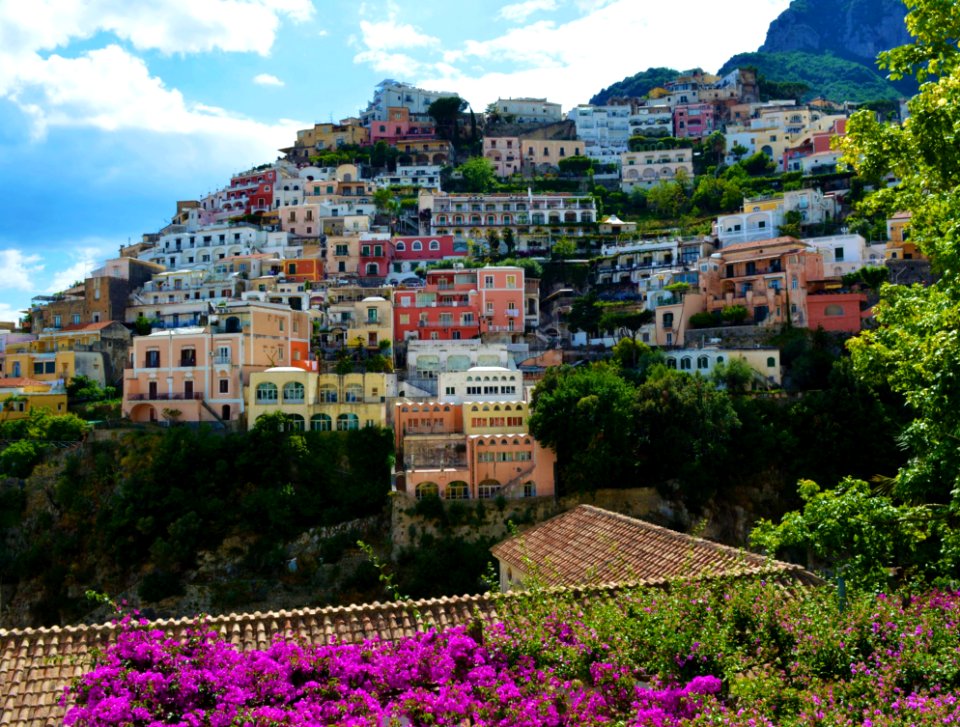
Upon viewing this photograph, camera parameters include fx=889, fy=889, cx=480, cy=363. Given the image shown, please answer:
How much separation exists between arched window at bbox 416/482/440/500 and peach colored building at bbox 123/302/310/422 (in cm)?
905

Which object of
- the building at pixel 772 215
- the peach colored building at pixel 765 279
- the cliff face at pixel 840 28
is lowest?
the peach colored building at pixel 765 279

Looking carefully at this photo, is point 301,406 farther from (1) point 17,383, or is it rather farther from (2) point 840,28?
(2) point 840,28

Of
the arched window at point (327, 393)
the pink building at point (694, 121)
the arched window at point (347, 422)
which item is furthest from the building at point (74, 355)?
the pink building at point (694, 121)

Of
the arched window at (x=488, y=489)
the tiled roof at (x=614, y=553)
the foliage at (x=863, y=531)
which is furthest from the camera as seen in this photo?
the arched window at (x=488, y=489)

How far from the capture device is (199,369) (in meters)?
37.8

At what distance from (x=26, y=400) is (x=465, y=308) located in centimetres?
2133

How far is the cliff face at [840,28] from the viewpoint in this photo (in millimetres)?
135375

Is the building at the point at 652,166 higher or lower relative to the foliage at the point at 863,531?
higher

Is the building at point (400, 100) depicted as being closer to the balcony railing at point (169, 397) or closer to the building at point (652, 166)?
the building at point (652, 166)

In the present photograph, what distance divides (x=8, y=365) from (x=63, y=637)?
4060cm

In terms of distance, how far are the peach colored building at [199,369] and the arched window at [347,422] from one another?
14.7ft

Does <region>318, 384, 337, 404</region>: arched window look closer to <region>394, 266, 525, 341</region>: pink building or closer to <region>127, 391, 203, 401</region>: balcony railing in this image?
<region>127, 391, 203, 401</region>: balcony railing

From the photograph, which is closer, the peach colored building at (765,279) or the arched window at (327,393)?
the arched window at (327,393)

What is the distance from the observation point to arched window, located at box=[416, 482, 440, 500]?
3216 cm
